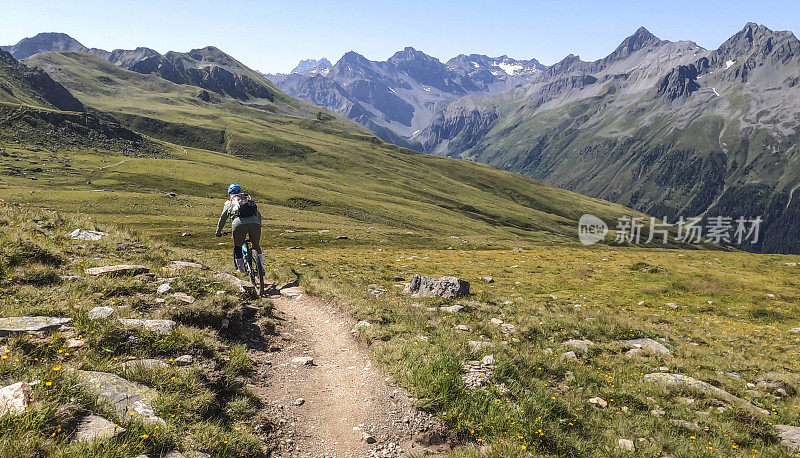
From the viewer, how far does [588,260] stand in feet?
149

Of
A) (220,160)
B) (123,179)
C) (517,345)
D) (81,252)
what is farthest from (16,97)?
(517,345)

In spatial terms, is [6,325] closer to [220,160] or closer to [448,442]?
[448,442]

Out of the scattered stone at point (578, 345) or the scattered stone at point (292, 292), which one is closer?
the scattered stone at point (578, 345)

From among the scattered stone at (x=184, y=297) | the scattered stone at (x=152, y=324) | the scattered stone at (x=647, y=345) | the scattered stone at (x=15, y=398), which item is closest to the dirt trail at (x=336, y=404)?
the scattered stone at (x=152, y=324)

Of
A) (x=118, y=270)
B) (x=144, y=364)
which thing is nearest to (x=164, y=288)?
(x=118, y=270)

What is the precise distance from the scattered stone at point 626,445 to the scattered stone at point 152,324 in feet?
34.3

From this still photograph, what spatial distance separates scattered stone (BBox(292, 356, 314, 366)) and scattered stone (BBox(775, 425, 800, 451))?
11.7 meters

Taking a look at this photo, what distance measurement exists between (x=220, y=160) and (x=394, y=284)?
501 feet

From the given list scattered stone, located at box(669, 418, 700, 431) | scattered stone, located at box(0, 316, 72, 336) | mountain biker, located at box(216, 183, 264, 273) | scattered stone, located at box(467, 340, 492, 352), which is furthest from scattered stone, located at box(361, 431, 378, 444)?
mountain biker, located at box(216, 183, 264, 273)

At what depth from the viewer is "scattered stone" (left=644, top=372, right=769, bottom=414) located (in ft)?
35.3

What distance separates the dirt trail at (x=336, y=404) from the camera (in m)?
7.69

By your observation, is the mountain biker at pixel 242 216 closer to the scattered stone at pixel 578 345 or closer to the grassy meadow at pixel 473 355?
the grassy meadow at pixel 473 355


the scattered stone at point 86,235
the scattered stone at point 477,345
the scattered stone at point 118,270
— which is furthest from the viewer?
the scattered stone at point 86,235

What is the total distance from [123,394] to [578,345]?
14186 mm
